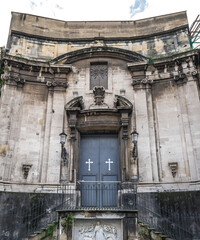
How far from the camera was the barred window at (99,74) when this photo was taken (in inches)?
477

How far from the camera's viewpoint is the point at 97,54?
12.4 m

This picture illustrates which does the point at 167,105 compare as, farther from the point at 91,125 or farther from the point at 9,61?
the point at 9,61

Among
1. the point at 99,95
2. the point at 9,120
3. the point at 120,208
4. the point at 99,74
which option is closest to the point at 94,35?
the point at 99,74

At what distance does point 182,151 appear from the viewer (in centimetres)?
1037

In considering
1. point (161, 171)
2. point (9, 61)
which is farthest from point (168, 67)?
point (9, 61)

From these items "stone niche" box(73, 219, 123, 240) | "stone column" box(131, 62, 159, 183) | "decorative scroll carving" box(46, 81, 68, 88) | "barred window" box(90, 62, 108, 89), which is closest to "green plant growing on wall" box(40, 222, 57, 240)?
"stone niche" box(73, 219, 123, 240)

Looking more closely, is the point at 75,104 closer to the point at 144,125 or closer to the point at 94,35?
the point at 144,125

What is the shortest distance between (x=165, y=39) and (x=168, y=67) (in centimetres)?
183

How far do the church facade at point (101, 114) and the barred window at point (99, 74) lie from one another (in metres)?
0.05

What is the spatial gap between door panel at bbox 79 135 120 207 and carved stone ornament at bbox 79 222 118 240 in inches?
91.0

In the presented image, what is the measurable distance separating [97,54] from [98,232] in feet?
27.0

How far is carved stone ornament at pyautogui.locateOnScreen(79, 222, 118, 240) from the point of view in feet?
24.4

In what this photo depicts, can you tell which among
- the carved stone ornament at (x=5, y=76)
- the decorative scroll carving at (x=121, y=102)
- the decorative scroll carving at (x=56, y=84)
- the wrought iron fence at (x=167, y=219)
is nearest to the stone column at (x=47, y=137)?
the decorative scroll carving at (x=56, y=84)

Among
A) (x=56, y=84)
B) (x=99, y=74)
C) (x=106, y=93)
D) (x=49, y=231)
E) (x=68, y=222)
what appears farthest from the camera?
(x=99, y=74)
